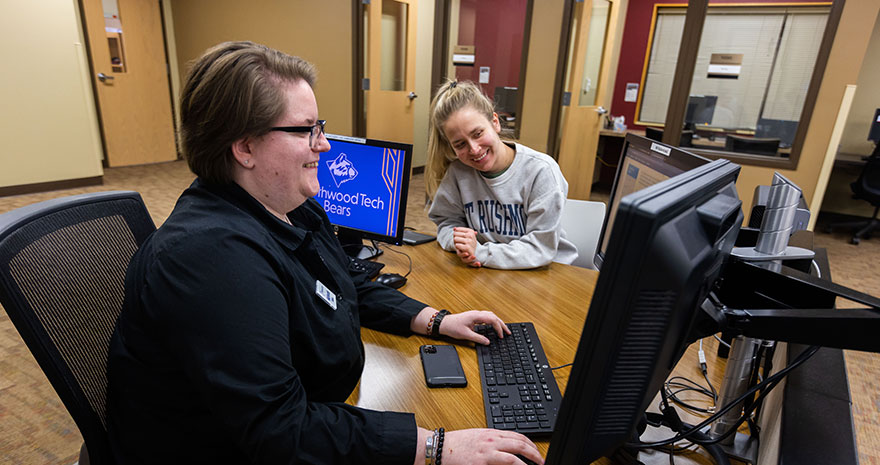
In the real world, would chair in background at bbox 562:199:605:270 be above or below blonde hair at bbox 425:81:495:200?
below

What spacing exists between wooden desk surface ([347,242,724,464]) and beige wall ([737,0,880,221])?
306 centimetres

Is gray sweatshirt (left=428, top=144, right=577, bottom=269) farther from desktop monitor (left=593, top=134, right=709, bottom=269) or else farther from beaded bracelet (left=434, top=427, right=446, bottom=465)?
beaded bracelet (left=434, top=427, right=446, bottom=465)

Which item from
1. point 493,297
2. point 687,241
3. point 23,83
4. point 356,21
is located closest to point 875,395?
point 493,297

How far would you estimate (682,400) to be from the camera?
3.29 ft

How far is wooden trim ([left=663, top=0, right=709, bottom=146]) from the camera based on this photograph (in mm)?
3703

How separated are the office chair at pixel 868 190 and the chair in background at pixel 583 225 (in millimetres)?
4179

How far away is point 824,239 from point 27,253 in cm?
581

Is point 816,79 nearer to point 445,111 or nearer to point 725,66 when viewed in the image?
point 725,66

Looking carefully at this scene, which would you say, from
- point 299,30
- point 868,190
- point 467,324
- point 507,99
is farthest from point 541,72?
point 467,324

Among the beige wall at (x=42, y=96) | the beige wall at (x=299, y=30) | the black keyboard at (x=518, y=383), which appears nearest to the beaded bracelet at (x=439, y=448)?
the black keyboard at (x=518, y=383)

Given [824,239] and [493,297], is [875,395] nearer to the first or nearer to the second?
[493,297]

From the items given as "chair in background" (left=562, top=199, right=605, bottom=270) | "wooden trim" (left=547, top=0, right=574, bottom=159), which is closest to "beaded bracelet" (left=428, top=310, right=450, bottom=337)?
"chair in background" (left=562, top=199, right=605, bottom=270)

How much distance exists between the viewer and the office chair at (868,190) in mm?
4414

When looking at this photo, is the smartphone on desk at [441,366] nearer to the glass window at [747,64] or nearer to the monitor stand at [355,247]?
the monitor stand at [355,247]
